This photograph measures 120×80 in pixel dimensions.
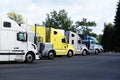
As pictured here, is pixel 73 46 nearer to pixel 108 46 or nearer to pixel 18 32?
pixel 18 32

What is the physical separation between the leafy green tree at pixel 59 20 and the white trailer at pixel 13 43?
51.3 meters

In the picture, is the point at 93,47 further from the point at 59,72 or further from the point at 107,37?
the point at 107,37

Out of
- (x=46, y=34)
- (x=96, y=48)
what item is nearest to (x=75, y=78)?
(x=46, y=34)

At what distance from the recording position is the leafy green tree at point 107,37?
97.4 meters

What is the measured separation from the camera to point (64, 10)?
84062 millimetres

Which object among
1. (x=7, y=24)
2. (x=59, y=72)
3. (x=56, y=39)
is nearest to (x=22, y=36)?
(x=7, y=24)

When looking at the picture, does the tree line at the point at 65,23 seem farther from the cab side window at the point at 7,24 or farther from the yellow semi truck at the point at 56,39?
the cab side window at the point at 7,24

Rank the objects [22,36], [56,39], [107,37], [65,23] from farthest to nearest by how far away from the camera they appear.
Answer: [107,37], [65,23], [56,39], [22,36]

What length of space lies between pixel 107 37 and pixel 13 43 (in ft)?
246

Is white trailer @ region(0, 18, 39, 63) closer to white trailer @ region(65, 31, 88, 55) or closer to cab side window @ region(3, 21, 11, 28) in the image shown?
cab side window @ region(3, 21, 11, 28)

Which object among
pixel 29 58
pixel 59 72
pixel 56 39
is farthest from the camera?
pixel 56 39

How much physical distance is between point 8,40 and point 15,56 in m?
1.30

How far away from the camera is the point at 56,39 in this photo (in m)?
40.9

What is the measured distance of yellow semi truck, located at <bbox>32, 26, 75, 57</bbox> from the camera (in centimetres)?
3956
